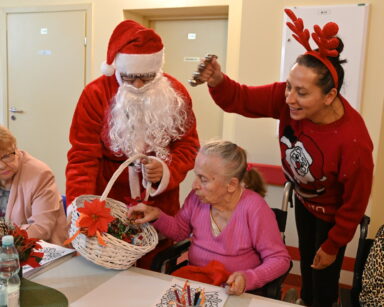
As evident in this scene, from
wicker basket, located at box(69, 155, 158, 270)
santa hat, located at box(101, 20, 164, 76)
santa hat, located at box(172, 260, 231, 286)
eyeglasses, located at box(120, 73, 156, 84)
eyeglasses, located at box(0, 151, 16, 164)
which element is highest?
santa hat, located at box(101, 20, 164, 76)

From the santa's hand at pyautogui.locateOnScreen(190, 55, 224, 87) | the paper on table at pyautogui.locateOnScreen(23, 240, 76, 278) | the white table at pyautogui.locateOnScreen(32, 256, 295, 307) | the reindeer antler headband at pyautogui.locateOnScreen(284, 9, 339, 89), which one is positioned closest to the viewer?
the white table at pyautogui.locateOnScreen(32, 256, 295, 307)

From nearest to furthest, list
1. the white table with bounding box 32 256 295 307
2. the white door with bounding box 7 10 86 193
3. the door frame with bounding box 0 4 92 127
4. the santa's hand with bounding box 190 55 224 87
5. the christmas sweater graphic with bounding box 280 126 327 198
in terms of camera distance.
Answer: the white table with bounding box 32 256 295 307, the christmas sweater graphic with bounding box 280 126 327 198, the santa's hand with bounding box 190 55 224 87, the door frame with bounding box 0 4 92 127, the white door with bounding box 7 10 86 193

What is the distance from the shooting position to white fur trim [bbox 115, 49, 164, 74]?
1.70 m

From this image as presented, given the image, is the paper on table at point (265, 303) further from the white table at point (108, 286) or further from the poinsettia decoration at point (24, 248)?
the poinsettia decoration at point (24, 248)

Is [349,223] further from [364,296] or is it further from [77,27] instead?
[77,27]

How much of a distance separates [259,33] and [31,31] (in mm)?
2729

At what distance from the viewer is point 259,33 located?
301 cm

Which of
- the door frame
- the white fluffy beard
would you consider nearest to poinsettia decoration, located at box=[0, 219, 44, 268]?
the white fluffy beard

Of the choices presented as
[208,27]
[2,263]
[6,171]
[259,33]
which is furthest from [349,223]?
[208,27]

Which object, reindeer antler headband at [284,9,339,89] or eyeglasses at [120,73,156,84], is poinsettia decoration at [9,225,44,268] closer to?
eyeglasses at [120,73,156,84]

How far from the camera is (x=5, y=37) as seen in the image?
15.0 ft

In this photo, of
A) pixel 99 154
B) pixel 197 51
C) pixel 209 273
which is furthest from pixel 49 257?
pixel 197 51

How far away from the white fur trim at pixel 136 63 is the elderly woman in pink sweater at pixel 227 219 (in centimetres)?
44

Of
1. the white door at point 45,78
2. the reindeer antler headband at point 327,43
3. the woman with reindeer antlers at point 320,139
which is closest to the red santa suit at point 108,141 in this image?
the woman with reindeer antlers at point 320,139
